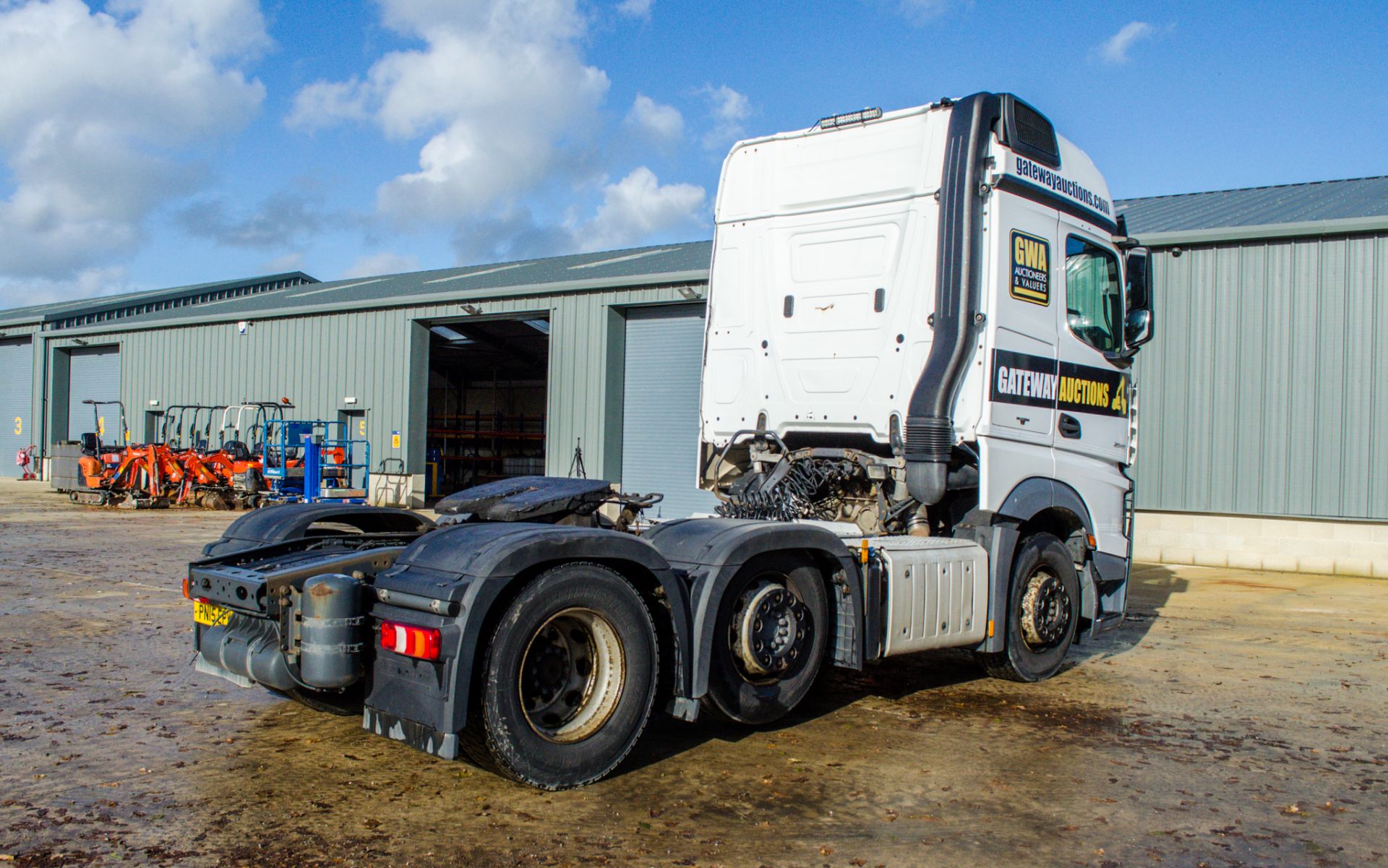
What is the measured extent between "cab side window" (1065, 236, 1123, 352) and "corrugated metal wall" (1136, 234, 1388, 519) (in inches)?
338

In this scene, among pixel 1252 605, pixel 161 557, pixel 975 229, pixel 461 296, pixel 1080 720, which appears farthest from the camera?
pixel 461 296

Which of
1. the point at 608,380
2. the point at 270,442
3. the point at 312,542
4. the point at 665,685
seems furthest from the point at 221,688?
the point at 270,442

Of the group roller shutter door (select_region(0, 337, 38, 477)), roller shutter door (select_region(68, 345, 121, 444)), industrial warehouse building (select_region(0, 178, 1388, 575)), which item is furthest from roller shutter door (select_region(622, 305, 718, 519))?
roller shutter door (select_region(0, 337, 38, 477))

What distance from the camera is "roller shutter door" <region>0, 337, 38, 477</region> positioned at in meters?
34.3

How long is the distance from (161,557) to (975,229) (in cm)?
1123

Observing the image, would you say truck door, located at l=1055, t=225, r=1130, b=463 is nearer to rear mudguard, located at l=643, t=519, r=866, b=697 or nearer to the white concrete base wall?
rear mudguard, located at l=643, t=519, r=866, b=697

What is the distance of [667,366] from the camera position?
1977 centimetres

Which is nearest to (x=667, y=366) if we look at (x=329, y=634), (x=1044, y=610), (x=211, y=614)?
(x=1044, y=610)

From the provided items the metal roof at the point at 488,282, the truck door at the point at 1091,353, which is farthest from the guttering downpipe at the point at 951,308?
the metal roof at the point at 488,282

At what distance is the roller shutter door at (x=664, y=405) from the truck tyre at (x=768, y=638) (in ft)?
43.8

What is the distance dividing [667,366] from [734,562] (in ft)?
48.8

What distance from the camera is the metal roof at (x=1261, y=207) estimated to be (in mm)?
15164

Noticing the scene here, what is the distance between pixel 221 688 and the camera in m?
6.33

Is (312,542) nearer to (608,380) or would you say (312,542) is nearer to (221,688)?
(221,688)
